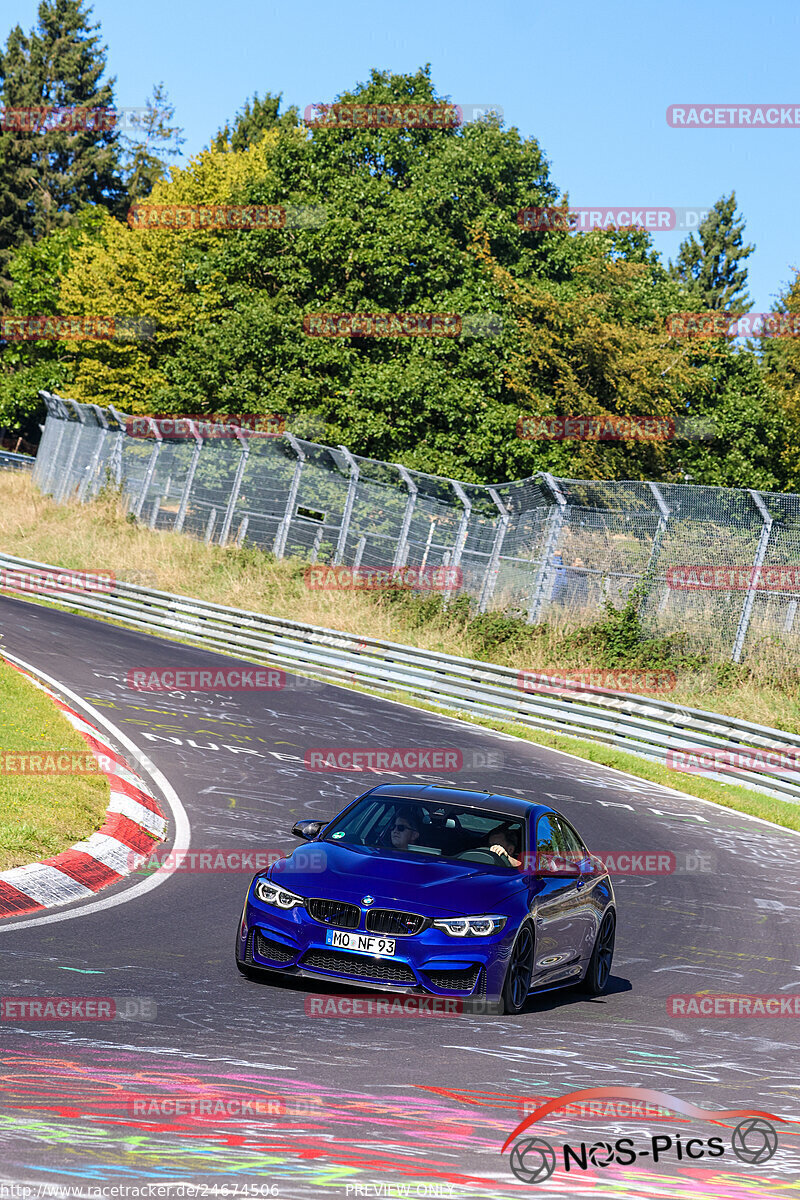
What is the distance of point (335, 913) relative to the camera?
8.13m

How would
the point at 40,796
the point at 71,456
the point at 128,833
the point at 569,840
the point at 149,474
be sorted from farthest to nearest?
the point at 71,456
the point at 149,474
the point at 128,833
the point at 40,796
the point at 569,840

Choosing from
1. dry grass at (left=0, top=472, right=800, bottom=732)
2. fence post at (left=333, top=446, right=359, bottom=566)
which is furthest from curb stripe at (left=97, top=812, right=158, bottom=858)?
fence post at (left=333, top=446, right=359, bottom=566)

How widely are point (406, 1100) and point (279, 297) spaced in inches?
1594

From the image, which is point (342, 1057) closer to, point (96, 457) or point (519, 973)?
point (519, 973)

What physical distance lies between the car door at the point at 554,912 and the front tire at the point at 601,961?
226mm

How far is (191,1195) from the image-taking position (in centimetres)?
427


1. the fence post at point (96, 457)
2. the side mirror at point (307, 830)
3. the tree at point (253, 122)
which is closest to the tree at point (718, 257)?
the tree at point (253, 122)

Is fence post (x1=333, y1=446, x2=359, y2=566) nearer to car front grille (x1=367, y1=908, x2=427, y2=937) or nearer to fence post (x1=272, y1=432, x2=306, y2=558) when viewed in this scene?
fence post (x1=272, y1=432, x2=306, y2=558)

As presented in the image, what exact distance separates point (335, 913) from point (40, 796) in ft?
16.6

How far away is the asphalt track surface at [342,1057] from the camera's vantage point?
4.72m

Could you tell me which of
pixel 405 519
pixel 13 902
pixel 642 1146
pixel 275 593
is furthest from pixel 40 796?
pixel 275 593

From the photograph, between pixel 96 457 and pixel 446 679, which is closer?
pixel 446 679

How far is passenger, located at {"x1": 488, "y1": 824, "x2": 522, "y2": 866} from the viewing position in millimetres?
9039

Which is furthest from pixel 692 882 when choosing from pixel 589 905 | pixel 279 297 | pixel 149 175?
pixel 149 175
